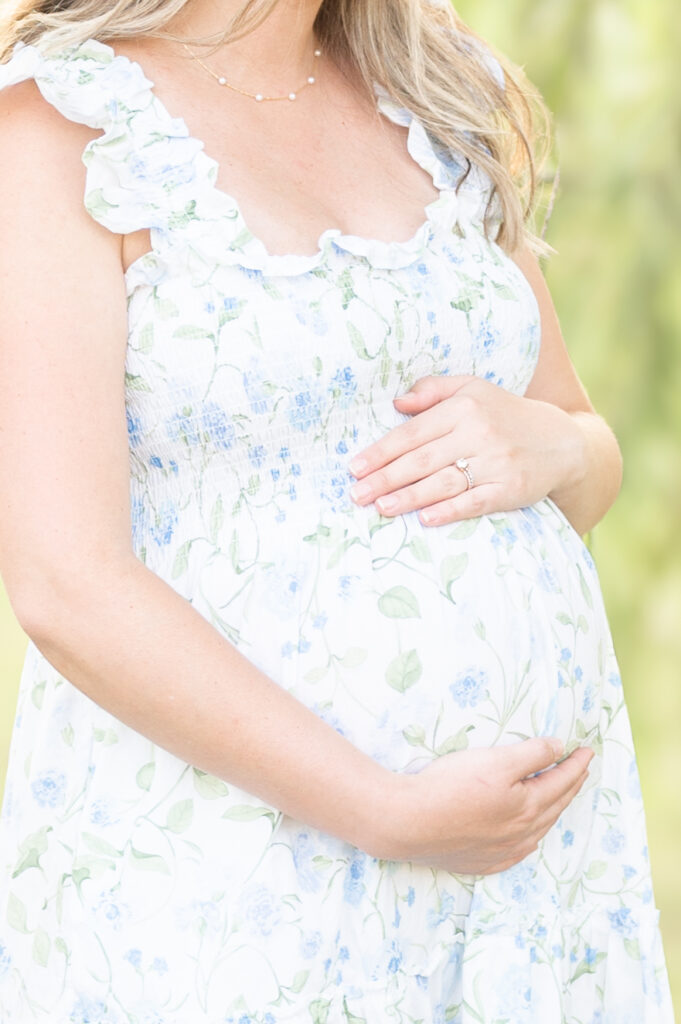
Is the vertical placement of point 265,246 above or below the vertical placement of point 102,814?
above

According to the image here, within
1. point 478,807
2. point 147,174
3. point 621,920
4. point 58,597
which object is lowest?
point 621,920

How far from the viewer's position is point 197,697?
1048 millimetres

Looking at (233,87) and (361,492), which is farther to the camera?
(233,87)

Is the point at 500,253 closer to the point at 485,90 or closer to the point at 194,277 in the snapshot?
the point at 485,90

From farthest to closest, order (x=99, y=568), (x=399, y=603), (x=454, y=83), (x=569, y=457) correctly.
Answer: (x=454, y=83) < (x=569, y=457) < (x=399, y=603) < (x=99, y=568)

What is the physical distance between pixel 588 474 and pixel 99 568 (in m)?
0.61

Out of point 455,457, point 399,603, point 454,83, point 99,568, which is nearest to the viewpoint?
point 99,568

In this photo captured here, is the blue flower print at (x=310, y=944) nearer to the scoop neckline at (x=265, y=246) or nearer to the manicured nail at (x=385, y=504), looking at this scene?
the manicured nail at (x=385, y=504)

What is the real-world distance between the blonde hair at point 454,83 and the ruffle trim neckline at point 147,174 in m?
0.17

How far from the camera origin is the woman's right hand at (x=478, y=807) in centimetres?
108

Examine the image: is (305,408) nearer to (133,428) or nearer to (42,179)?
(133,428)

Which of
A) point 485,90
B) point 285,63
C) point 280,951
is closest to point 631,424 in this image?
point 485,90

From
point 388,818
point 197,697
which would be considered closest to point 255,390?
point 197,697

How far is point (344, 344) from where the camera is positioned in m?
1.15
